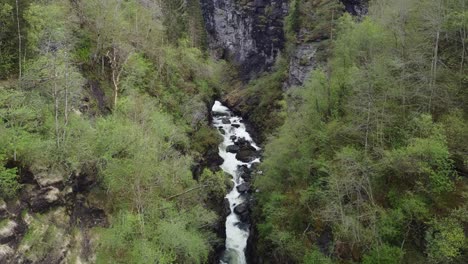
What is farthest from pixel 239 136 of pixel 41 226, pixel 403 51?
pixel 41 226

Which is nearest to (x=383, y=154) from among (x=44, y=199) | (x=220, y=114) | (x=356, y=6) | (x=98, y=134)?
(x=98, y=134)

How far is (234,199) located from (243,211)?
121 inches

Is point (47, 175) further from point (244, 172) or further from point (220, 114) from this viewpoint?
point (220, 114)

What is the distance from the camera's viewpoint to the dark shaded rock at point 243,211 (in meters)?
40.9

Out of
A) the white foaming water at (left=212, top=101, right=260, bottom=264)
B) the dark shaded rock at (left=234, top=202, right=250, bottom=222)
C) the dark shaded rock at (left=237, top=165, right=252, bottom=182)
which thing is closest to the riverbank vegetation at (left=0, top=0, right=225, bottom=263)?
the white foaming water at (left=212, top=101, right=260, bottom=264)

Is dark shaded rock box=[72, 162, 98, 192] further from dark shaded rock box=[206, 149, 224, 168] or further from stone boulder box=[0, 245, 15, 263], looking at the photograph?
dark shaded rock box=[206, 149, 224, 168]

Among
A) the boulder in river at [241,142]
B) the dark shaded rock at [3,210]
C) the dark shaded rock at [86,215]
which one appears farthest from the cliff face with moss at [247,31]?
the dark shaded rock at [3,210]

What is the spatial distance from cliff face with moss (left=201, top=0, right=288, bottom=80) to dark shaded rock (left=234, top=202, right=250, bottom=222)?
4326 cm

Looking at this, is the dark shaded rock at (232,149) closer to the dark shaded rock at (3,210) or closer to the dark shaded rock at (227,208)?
the dark shaded rock at (227,208)

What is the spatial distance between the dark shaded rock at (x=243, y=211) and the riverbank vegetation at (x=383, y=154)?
825 centimetres

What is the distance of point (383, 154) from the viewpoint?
73.7ft

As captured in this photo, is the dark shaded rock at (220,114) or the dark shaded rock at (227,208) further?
the dark shaded rock at (220,114)

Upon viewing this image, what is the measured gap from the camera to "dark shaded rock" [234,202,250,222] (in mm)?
40906

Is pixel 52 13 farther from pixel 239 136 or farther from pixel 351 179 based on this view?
pixel 239 136
